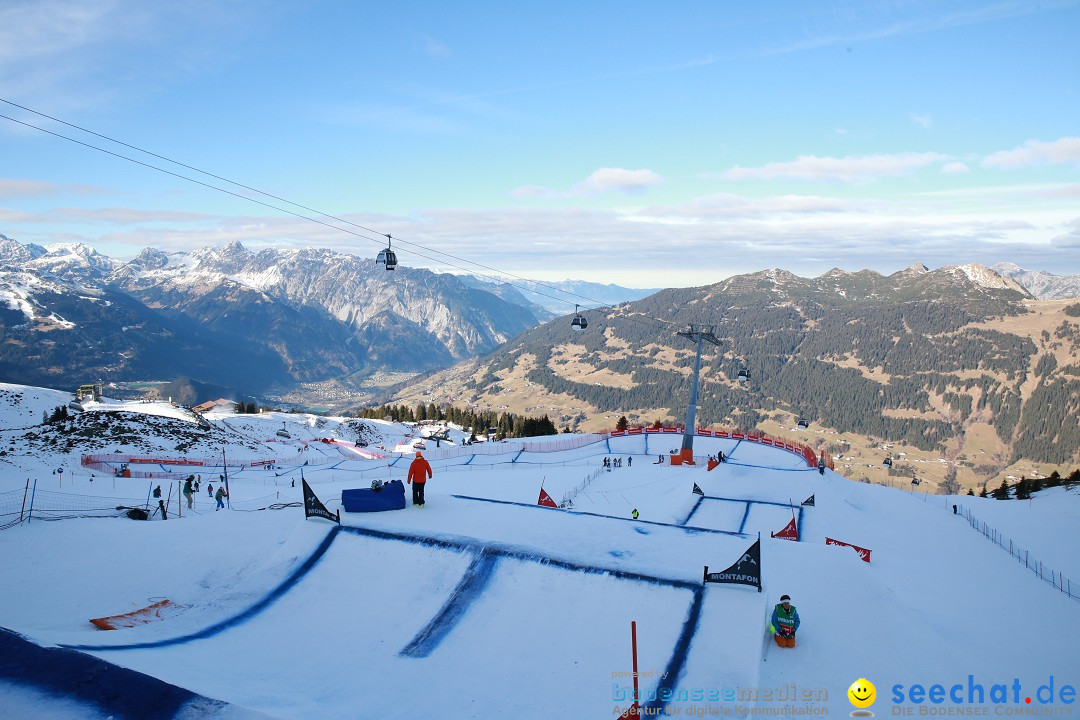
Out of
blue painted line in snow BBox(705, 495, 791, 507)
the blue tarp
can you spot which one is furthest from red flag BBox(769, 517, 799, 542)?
the blue tarp

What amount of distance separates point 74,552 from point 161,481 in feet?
75.7

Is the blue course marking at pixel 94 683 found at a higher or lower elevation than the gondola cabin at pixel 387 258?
lower

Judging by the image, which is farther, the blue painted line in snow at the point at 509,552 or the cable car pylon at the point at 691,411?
the cable car pylon at the point at 691,411

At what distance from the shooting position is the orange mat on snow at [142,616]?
37.8 feet

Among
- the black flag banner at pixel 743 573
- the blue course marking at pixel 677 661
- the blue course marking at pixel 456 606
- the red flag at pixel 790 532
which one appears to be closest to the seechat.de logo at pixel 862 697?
the black flag banner at pixel 743 573

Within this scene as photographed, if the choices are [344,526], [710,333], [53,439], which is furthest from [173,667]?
[53,439]

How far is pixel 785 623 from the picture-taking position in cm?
1109

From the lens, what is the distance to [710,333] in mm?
42219

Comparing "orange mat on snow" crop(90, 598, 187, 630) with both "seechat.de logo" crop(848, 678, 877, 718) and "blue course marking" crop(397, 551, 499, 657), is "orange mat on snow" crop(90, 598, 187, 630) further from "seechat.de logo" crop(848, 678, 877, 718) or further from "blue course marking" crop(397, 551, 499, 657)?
"seechat.de logo" crop(848, 678, 877, 718)

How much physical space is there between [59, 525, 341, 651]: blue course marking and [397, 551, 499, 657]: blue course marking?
373 cm

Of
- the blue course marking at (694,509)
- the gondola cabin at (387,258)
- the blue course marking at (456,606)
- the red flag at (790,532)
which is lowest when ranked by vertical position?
the blue course marking at (694,509)

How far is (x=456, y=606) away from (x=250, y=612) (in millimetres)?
Result: 4334

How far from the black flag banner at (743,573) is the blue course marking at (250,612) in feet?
29.5

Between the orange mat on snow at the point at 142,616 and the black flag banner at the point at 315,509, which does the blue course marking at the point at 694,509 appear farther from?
the orange mat on snow at the point at 142,616
